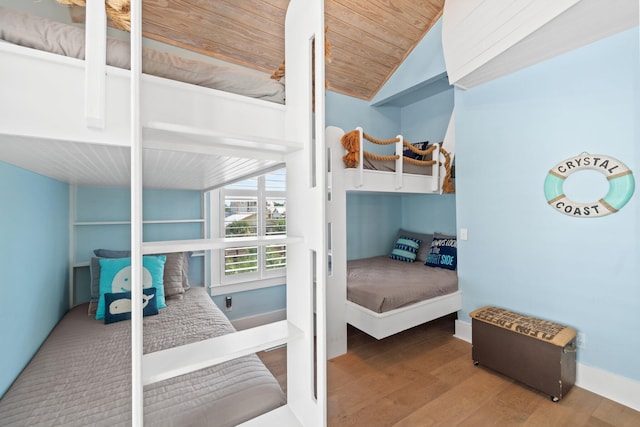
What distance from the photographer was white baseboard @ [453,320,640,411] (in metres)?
1.74

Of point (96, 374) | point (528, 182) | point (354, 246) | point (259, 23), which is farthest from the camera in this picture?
point (354, 246)

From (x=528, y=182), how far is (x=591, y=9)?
45.8 inches

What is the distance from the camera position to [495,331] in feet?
6.82

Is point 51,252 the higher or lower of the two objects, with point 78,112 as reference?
lower

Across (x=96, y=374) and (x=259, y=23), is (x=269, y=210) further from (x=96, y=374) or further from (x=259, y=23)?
(x=96, y=374)

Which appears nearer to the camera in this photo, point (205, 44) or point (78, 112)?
point (78, 112)

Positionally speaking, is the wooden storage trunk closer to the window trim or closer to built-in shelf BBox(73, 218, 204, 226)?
the window trim

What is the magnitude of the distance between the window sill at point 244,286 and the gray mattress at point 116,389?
1202 mm

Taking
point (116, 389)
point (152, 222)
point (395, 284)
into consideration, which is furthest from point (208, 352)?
point (152, 222)

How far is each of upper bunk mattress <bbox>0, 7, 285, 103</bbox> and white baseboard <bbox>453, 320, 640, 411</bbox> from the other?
2.74 m

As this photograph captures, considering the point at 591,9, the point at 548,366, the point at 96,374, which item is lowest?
the point at 548,366

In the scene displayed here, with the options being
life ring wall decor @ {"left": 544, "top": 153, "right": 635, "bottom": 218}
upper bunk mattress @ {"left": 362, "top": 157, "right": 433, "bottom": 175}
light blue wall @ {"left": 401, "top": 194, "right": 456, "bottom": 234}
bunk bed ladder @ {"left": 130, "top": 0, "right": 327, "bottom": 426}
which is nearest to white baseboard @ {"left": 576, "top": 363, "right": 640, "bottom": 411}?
life ring wall decor @ {"left": 544, "top": 153, "right": 635, "bottom": 218}

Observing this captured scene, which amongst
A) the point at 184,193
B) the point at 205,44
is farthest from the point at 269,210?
the point at 205,44

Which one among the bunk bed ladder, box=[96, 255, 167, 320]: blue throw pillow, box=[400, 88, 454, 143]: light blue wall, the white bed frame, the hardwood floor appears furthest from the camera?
box=[400, 88, 454, 143]: light blue wall
